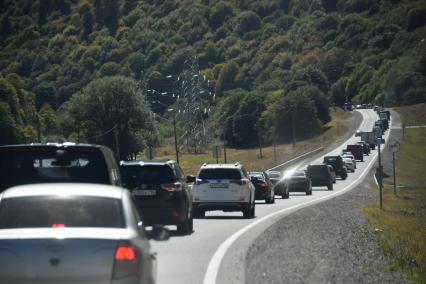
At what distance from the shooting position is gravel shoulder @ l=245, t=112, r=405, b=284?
51.5ft

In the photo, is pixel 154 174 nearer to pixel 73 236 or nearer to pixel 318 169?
pixel 73 236

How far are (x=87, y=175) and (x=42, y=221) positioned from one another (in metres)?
4.35

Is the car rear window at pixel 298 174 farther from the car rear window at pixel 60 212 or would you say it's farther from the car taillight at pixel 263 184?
the car rear window at pixel 60 212

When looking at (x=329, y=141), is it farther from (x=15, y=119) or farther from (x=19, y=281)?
(x=19, y=281)

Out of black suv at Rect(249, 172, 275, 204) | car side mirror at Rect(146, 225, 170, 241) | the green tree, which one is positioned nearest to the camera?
car side mirror at Rect(146, 225, 170, 241)

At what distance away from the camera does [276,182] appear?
53.1m

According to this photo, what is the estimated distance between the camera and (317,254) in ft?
63.5

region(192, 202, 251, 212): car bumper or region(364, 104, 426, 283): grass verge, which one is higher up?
region(192, 202, 251, 212): car bumper

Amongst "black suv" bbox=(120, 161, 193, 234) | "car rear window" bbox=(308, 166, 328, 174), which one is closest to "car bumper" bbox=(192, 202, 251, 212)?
"black suv" bbox=(120, 161, 193, 234)

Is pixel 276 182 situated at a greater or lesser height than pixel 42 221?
lesser

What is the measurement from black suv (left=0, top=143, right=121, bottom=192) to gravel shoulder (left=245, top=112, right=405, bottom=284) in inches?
104

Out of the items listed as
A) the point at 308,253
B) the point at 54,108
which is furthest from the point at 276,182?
the point at 54,108

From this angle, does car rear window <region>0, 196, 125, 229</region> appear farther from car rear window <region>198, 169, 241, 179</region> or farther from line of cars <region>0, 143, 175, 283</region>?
car rear window <region>198, 169, 241, 179</region>

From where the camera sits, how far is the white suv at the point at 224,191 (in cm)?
3148
